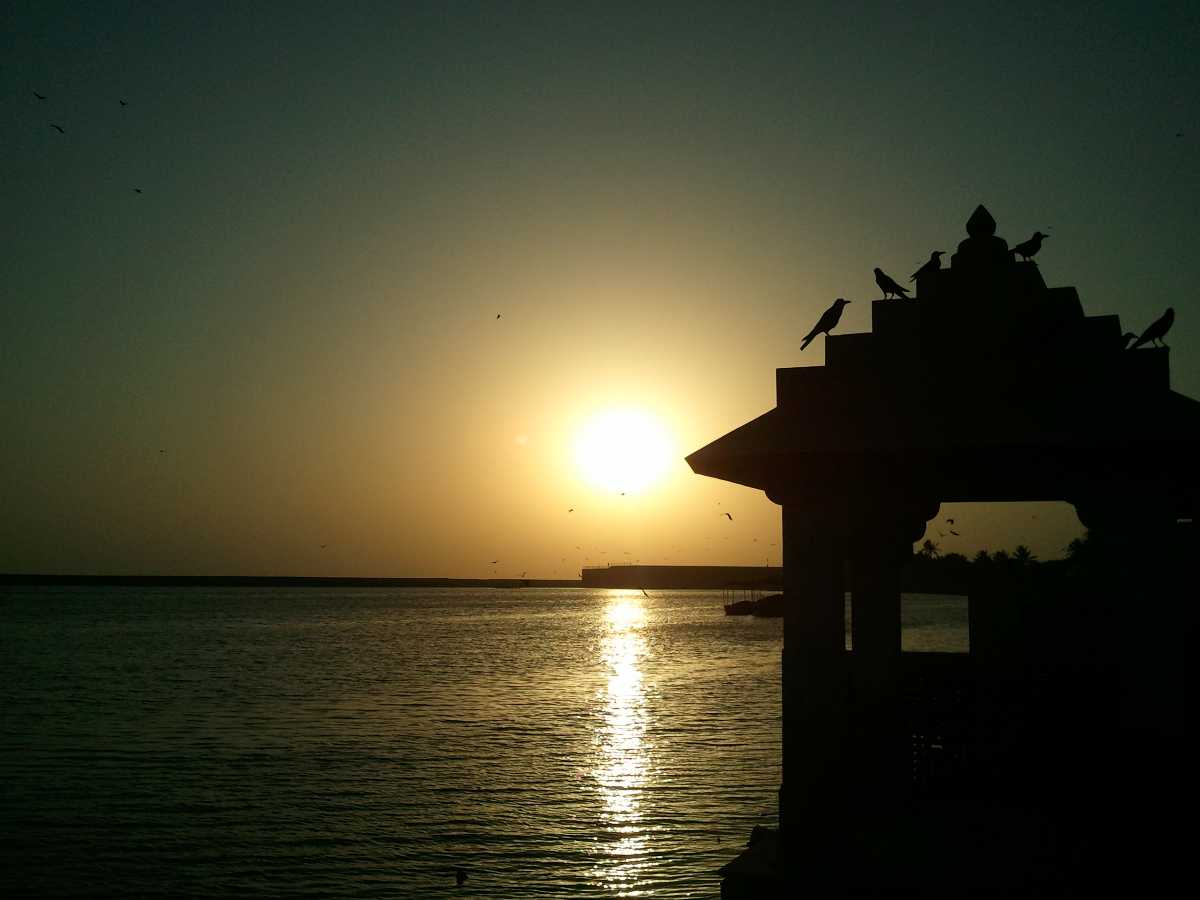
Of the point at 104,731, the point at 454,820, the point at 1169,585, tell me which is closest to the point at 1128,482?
the point at 1169,585

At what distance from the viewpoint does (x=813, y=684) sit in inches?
422

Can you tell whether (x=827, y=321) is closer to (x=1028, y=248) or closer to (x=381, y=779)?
(x=1028, y=248)

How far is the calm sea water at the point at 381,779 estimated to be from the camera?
20266 millimetres

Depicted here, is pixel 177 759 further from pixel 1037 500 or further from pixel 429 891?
pixel 1037 500

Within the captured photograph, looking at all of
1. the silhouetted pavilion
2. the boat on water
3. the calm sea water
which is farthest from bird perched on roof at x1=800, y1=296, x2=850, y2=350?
the boat on water

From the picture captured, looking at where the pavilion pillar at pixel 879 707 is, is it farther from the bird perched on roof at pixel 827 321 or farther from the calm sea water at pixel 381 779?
the calm sea water at pixel 381 779

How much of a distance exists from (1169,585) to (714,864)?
1257 centimetres

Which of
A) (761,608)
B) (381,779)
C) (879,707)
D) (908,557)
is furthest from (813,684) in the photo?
(761,608)

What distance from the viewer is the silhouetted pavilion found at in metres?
9.71

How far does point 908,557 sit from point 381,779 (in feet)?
70.2

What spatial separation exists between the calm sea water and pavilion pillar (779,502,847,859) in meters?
8.47

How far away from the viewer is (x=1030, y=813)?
1062 centimetres

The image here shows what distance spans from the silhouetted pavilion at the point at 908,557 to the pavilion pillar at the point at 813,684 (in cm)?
2

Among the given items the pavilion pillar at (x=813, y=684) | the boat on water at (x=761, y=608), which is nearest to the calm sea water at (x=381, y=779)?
the pavilion pillar at (x=813, y=684)
